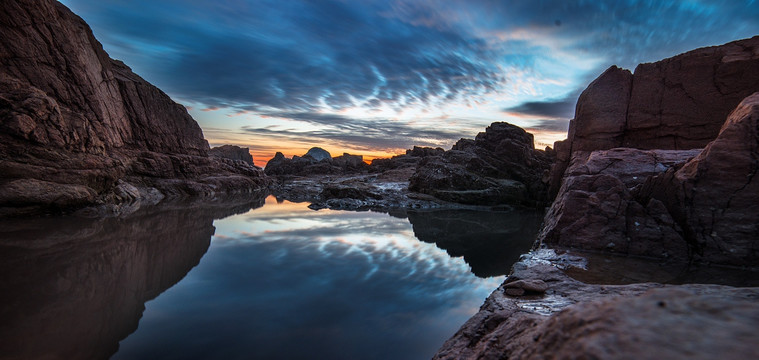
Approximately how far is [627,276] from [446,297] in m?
3.11

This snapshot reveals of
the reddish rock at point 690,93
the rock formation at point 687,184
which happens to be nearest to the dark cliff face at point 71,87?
the rock formation at point 687,184

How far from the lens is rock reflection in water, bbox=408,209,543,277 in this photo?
888cm

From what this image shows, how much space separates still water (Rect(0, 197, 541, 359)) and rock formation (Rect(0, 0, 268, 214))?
2.37m

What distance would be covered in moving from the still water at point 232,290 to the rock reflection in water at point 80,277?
0.02m

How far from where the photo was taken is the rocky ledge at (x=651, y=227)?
59.1 inches

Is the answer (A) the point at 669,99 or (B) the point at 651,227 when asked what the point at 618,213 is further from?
(A) the point at 669,99

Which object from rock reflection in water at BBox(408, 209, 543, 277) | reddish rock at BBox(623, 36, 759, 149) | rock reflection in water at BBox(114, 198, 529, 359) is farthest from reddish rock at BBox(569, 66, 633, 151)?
rock reflection in water at BBox(114, 198, 529, 359)

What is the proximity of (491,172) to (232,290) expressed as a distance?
22.2m

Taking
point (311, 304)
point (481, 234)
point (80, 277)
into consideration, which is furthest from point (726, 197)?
point (80, 277)

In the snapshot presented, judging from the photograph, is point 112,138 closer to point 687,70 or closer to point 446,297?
point 446,297

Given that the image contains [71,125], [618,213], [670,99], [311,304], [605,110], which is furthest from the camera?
[605,110]

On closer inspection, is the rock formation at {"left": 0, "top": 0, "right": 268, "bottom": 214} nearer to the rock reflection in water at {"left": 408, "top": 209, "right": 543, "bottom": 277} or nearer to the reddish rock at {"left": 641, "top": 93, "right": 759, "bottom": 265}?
the rock reflection in water at {"left": 408, "top": 209, "right": 543, "bottom": 277}

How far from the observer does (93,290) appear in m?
5.47

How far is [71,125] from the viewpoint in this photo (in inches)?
560
